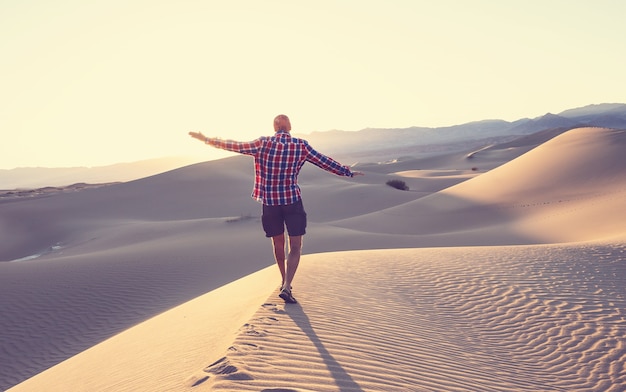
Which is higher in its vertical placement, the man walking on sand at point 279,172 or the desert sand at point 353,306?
the man walking on sand at point 279,172

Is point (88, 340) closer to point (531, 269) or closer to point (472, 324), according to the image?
point (472, 324)

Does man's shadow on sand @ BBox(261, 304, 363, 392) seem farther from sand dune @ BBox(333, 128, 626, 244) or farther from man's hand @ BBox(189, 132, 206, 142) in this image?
sand dune @ BBox(333, 128, 626, 244)

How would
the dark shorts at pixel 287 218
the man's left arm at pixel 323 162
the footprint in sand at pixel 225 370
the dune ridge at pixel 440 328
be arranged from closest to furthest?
the footprint in sand at pixel 225 370 → the dune ridge at pixel 440 328 → the dark shorts at pixel 287 218 → the man's left arm at pixel 323 162

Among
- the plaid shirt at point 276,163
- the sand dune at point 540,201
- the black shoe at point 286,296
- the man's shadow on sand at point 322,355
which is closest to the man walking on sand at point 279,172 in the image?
the plaid shirt at point 276,163

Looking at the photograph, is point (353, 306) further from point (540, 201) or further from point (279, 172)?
point (540, 201)

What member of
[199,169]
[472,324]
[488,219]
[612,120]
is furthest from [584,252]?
[612,120]

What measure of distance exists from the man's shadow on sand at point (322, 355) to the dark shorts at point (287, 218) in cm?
82

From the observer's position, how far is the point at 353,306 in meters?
5.88

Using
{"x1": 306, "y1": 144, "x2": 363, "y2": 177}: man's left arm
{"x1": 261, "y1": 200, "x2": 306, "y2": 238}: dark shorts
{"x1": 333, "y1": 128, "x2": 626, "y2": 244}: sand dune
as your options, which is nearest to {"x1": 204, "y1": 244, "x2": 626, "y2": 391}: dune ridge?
{"x1": 261, "y1": 200, "x2": 306, "y2": 238}: dark shorts

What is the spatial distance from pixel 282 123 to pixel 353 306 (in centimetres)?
230

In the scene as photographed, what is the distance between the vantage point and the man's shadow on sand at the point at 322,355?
3.45 meters

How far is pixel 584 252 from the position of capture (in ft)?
32.7

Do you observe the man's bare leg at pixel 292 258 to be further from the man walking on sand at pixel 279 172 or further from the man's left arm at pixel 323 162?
the man's left arm at pixel 323 162

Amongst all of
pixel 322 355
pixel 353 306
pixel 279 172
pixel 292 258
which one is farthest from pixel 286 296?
pixel 322 355
